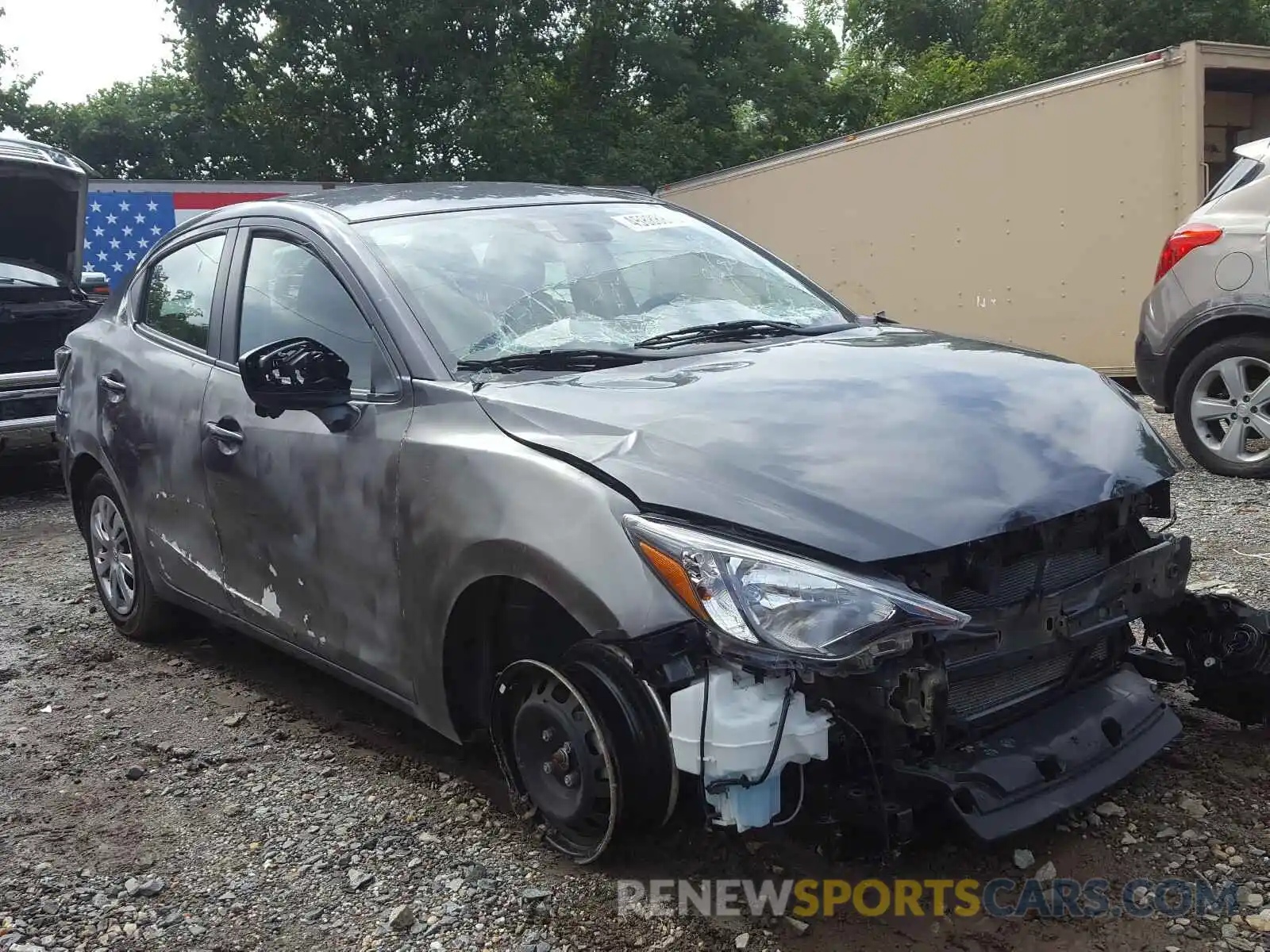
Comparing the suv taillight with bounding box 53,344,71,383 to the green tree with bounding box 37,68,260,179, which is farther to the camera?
the green tree with bounding box 37,68,260,179

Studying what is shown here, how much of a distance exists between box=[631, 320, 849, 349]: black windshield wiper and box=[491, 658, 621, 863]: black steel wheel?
972mm

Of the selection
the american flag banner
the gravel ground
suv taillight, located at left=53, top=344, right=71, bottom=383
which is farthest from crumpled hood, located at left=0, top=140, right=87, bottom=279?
the american flag banner

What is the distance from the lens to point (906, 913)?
245cm

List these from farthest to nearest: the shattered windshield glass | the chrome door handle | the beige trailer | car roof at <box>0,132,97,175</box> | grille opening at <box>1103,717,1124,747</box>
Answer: the beige trailer → car roof at <box>0,132,97,175</box> → the chrome door handle → the shattered windshield glass → grille opening at <box>1103,717,1124,747</box>

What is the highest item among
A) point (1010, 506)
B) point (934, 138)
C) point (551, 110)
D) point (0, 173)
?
point (551, 110)

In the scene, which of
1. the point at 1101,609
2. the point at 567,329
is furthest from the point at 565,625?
the point at 1101,609

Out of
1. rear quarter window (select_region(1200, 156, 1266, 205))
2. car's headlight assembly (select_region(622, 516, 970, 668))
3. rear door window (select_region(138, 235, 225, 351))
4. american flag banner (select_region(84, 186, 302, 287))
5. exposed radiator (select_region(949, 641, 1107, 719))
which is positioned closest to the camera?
car's headlight assembly (select_region(622, 516, 970, 668))

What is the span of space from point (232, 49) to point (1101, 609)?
2593 cm

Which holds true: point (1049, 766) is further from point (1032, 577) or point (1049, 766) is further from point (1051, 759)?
point (1032, 577)

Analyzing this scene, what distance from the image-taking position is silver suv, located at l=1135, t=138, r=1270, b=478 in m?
6.03

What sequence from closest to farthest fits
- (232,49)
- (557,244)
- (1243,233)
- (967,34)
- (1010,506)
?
(1010,506), (557,244), (1243,233), (232,49), (967,34)

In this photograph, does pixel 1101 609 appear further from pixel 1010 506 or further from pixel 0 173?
pixel 0 173

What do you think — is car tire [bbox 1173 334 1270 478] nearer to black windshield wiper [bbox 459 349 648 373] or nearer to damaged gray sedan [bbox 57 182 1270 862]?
damaged gray sedan [bbox 57 182 1270 862]

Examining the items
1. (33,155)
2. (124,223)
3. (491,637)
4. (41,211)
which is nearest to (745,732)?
(491,637)
